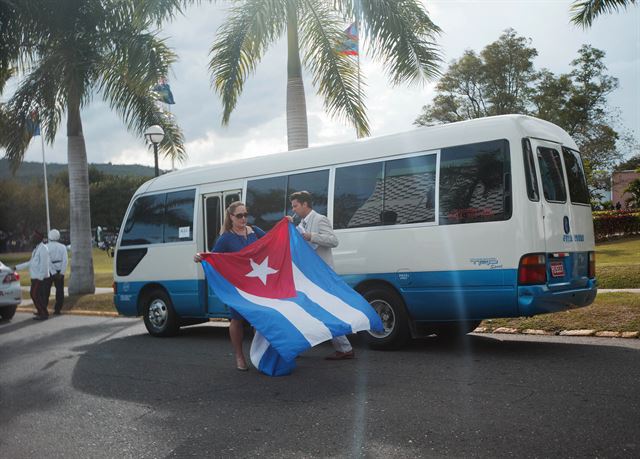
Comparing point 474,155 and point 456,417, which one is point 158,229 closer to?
point 474,155

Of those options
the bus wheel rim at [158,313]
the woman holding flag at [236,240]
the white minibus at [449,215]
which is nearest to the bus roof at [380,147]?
the white minibus at [449,215]

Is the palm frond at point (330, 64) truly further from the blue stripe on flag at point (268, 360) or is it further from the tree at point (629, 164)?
the tree at point (629, 164)

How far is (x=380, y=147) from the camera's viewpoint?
8.93m

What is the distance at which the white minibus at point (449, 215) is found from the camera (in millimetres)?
7621

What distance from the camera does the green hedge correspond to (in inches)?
1043

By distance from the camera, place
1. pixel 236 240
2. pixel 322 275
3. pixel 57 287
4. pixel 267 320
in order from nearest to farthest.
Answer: pixel 267 320 → pixel 322 275 → pixel 236 240 → pixel 57 287

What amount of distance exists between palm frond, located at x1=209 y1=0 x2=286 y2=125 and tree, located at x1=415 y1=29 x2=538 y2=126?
3206 cm

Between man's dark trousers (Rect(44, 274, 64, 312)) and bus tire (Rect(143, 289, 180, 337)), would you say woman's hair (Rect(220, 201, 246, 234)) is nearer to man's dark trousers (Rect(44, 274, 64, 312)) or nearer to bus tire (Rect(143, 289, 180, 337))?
bus tire (Rect(143, 289, 180, 337))

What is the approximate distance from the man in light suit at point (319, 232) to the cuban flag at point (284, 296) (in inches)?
6.8

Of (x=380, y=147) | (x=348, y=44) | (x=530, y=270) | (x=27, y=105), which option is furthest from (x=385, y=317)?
(x=27, y=105)

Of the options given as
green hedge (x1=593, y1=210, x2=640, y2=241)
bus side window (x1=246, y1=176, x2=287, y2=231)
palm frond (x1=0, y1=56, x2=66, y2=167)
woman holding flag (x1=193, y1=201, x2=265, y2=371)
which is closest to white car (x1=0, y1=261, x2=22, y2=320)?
palm frond (x1=0, y1=56, x2=66, y2=167)

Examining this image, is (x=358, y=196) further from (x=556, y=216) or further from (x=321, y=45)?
(x=321, y=45)

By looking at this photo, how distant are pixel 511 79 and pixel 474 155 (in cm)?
4113

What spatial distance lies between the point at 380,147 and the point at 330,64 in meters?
7.17
